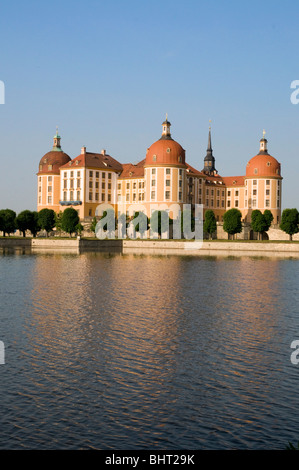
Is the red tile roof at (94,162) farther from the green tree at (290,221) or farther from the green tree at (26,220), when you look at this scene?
the green tree at (290,221)

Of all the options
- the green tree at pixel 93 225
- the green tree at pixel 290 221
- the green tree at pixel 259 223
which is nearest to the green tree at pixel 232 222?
the green tree at pixel 259 223

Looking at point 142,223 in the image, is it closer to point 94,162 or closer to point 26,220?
point 26,220

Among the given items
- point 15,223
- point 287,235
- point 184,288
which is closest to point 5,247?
point 15,223

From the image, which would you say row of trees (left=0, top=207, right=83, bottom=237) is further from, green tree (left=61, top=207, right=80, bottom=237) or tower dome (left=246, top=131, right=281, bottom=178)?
tower dome (left=246, top=131, right=281, bottom=178)

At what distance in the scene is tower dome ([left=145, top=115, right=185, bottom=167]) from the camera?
130125 mm

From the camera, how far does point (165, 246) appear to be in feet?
355

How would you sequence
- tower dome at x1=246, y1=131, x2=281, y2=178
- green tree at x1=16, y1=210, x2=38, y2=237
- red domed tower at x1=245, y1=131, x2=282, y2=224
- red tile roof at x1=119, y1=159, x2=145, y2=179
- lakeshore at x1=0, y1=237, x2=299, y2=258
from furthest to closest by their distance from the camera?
1. red tile roof at x1=119, y1=159, x2=145, y2=179
2. tower dome at x1=246, y1=131, x2=281, y2=178
3. red domed tower at x1=245, y1=131, x2=282, y2=224
4. green tree at x1=16, y1=210, x2=38, y2=237
5. lakeshore at x1=0, y1=237, x2=299, y2=258

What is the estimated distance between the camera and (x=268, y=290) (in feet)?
154

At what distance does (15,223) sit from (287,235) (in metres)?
58.9

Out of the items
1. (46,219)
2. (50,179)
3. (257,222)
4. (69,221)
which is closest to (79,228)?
(69,221)

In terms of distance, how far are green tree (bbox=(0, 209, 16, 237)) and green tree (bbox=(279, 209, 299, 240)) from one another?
5772 cm

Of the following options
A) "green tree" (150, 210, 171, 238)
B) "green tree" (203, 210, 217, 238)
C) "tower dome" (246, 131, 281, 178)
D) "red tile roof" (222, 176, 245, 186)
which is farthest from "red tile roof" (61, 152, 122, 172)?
"green tree" (203, 210, 217, 238)

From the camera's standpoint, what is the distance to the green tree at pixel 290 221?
365ft
